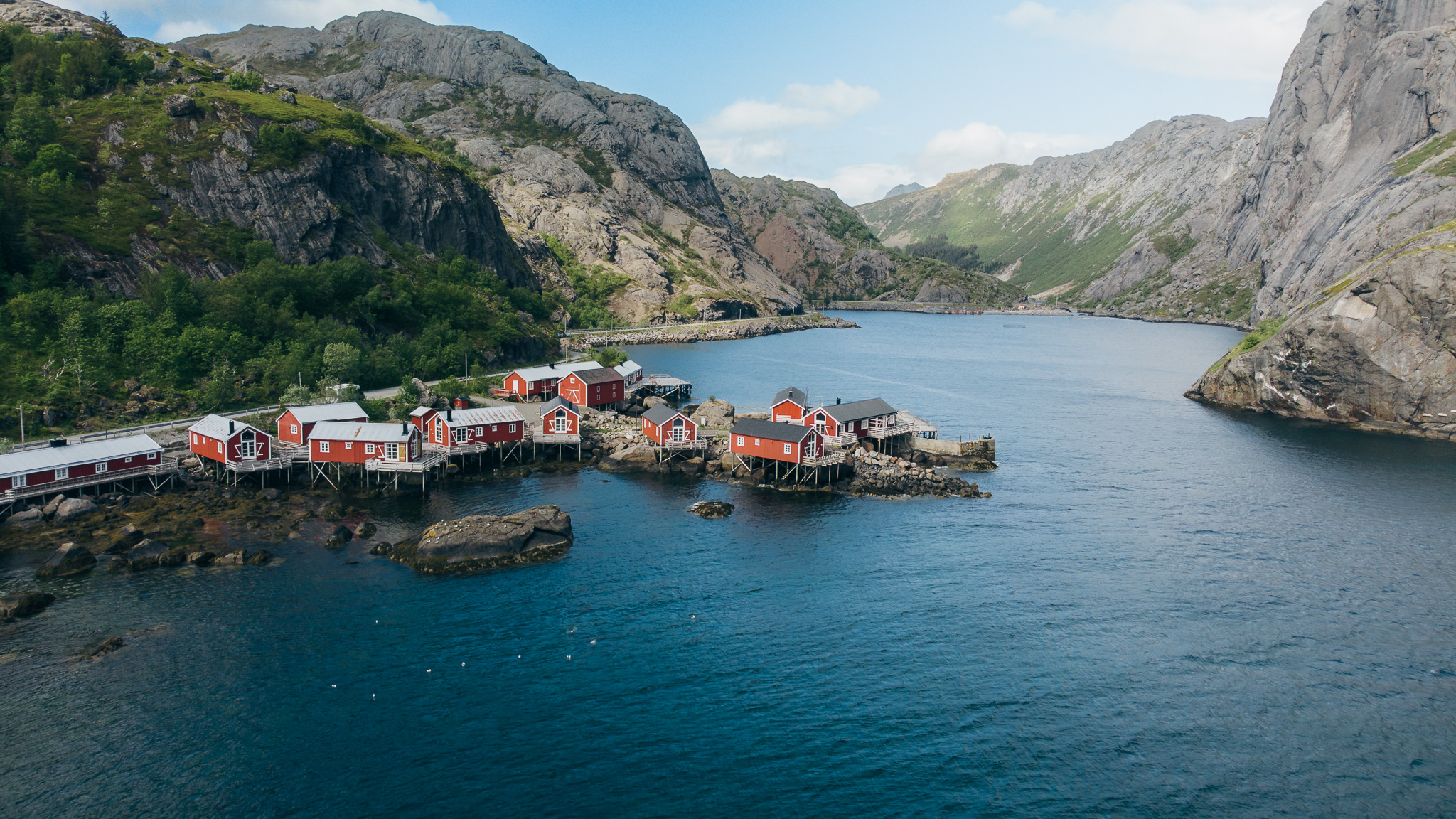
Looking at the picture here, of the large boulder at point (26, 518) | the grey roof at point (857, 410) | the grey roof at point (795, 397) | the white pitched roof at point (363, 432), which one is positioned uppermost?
the grey roof at point (795, 397)

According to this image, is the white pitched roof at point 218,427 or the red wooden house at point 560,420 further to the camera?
the red wooden house at point 560,420

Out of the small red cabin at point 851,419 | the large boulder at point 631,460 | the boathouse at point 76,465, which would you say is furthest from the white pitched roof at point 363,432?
the small red cabin at point 851,419

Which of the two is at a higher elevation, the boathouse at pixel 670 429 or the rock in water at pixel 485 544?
the boathouse at pixel 670 429

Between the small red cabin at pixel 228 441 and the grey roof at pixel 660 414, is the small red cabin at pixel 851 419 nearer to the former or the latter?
the grey roof at pixel 660 414

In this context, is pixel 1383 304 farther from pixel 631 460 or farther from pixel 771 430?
pixel 631 460

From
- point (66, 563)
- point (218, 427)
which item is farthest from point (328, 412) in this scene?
point (66, 563)

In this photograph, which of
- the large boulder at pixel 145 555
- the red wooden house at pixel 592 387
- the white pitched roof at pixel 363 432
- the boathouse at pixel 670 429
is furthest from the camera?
the red wooden house at pixel 592 387

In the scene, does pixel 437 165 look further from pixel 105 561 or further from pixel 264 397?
pixel 105 561

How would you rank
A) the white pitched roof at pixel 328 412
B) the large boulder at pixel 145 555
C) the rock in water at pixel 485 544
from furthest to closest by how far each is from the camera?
the white pitched roof at pixel 328 412
the rock in water at pixel 485 544
the large boulder at pixel 145 555
